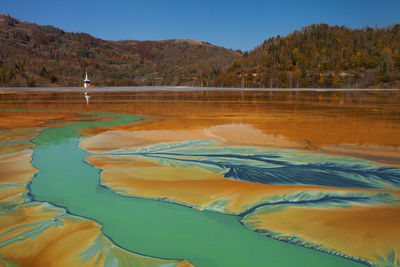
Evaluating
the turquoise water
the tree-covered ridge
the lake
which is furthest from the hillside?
the turquoise water

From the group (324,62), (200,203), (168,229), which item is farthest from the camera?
(324,62)

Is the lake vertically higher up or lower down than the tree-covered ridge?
lower down

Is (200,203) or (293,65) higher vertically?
(293,65)

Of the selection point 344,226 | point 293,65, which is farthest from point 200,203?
point 293,65

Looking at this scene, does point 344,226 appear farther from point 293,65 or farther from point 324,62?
point 324,62

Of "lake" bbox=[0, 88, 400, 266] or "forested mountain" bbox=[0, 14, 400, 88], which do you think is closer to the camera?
"lake" bbox=[0, 88, 400, 266]

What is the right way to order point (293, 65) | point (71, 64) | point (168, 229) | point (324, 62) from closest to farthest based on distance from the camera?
point (168, 229)
point (324, 62)
point (293, 65)
point (71, 64)

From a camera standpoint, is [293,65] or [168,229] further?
[293,65]

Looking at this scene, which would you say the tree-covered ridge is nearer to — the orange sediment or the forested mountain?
the forested mountain
